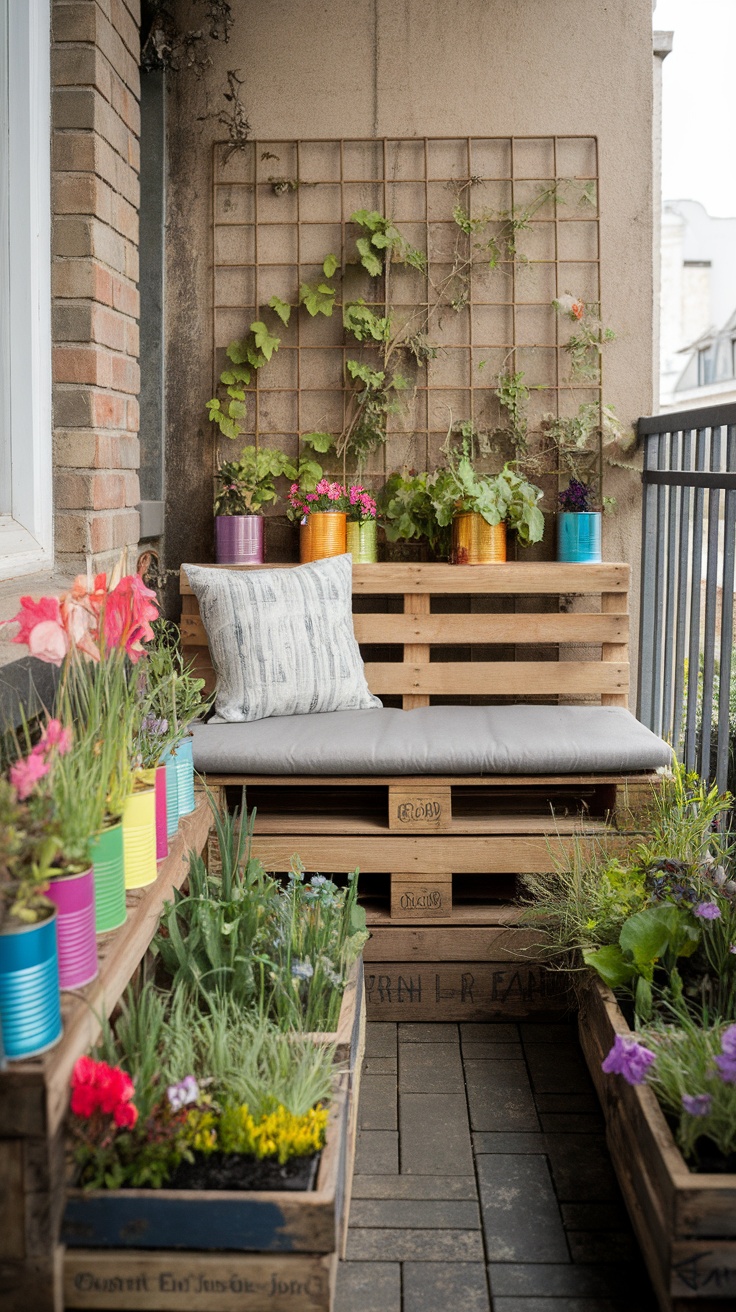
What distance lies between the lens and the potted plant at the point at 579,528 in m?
3.73

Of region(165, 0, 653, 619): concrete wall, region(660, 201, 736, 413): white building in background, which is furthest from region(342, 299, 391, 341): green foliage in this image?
region(660, 201, 736, 413): white building in background

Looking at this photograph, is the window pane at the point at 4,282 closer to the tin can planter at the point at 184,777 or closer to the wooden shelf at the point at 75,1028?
the tin can planter at the point at 184,777

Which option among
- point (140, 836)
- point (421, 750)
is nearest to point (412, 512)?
point (421, 750)

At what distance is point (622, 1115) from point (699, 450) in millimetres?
1797

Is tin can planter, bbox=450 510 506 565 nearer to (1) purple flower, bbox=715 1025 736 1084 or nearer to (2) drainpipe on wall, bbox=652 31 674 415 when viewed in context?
(2) drainpipe on wall, bbox=652 31 674 415

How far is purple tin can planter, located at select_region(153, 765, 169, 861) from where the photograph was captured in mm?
2119

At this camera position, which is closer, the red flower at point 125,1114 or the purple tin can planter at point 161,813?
the red flower at point 125,1114

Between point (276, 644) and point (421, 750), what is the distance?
0.55 meters

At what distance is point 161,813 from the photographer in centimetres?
213

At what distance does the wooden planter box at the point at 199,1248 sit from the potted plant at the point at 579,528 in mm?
2529

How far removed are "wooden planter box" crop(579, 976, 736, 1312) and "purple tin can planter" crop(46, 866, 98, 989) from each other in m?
0.87

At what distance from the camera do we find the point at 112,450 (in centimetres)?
287

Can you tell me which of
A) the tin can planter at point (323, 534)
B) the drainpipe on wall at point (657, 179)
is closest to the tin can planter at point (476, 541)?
the tin can planter at point (323, 534)

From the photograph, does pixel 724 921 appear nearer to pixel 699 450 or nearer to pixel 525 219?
pixel 699 450
